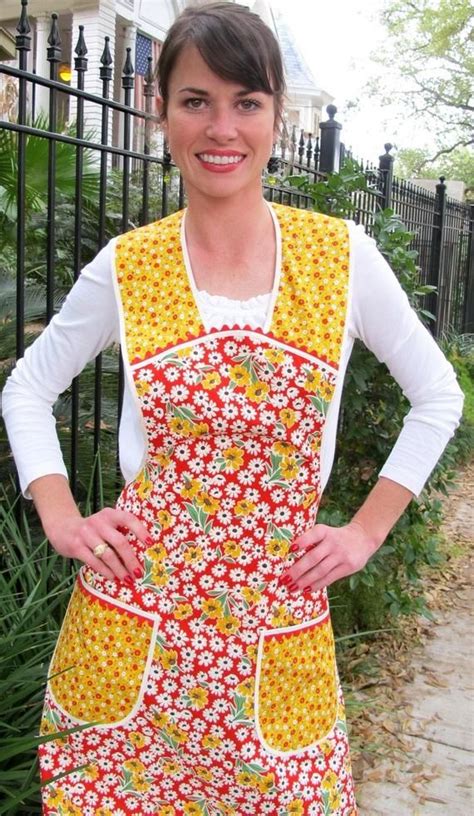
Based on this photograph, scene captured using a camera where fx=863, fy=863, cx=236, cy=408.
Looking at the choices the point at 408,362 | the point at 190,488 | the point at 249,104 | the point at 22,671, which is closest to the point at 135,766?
the point at 190,488

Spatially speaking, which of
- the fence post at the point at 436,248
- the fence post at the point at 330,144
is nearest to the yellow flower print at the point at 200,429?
the fence post at the point at 330,144

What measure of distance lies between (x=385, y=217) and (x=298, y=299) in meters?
2.40

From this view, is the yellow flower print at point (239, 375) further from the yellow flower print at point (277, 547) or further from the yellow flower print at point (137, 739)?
the yellow flower print at point (137, 739)

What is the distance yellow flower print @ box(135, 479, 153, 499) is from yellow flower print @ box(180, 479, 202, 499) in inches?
2.7

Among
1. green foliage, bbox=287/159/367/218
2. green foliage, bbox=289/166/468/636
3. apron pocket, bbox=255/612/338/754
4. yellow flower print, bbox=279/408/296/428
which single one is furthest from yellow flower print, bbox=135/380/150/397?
green foliage, bbox=287/159/367/218

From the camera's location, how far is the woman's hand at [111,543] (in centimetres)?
141

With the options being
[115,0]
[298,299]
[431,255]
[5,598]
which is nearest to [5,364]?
[5,598]

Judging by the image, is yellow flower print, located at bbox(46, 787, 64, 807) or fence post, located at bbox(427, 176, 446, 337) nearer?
yellow flower print, located at bbox(46, 787, 64, 807)

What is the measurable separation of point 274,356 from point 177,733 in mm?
638

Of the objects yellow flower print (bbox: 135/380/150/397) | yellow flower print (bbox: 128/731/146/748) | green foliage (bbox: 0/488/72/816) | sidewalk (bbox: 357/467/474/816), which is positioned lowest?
sidewalk (bbox: 357/467/474/816)

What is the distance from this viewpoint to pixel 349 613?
12.1ft

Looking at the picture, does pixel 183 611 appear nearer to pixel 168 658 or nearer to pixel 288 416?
pixel 168 658

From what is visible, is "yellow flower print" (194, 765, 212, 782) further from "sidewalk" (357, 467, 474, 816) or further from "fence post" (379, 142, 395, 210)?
"fence post" (379, 142, 395, 210)

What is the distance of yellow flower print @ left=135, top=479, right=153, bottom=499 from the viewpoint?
1.43 metres
